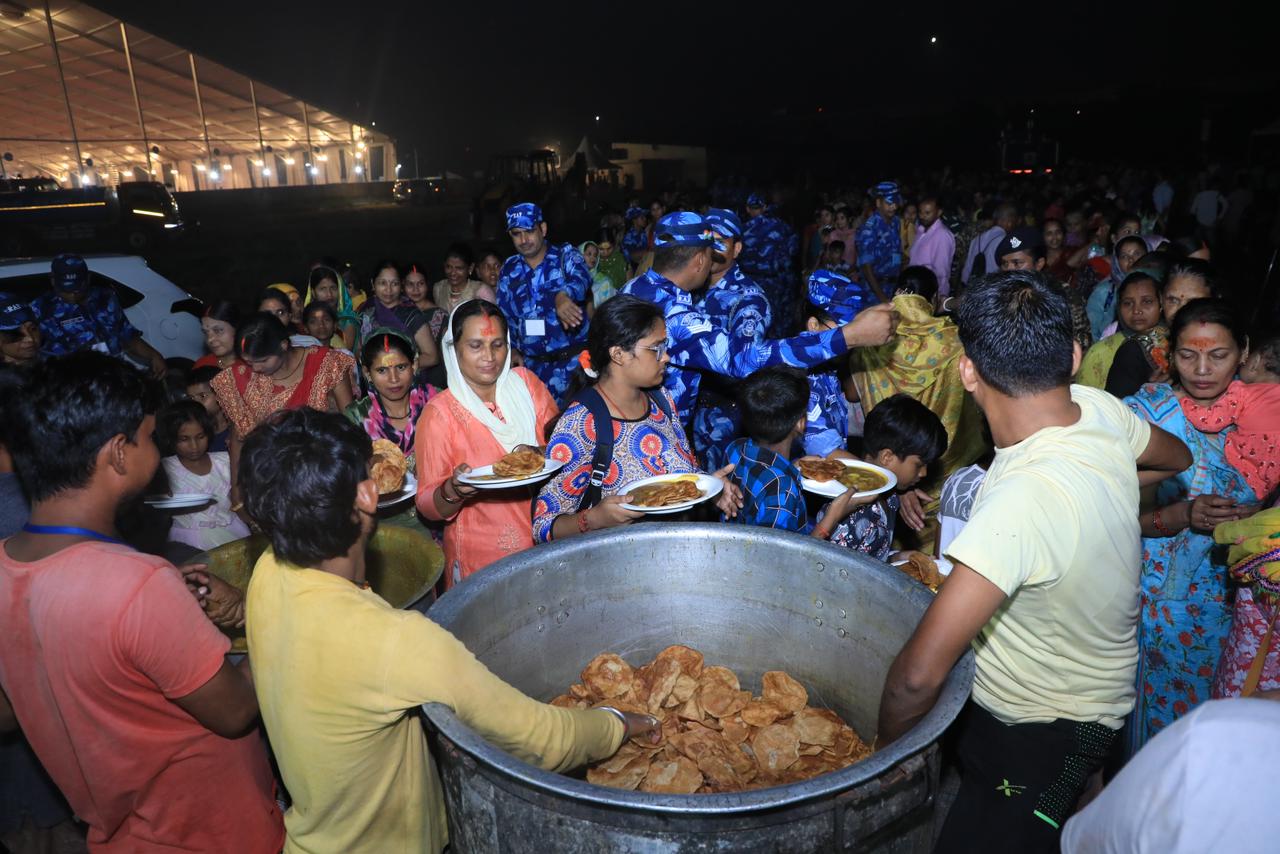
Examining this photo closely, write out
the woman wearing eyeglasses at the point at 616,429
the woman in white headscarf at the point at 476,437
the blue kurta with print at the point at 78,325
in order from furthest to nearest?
the blue kurta with print at the point at 78,325 → the woman in white headscarf at the point at 476,437 → the woman wearing eyeglasses at the point at 616,429

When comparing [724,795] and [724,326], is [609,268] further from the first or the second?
[724,795]

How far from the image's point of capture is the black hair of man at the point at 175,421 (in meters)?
4.03

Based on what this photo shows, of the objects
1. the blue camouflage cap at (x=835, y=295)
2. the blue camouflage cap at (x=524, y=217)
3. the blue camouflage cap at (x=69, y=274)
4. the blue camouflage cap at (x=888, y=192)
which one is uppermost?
Answer: the blue camouflage cap at (x=888, y=192)

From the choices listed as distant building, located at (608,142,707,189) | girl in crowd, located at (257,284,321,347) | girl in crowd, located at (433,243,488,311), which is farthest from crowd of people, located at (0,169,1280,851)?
distant building, located at (608,142,707,189)

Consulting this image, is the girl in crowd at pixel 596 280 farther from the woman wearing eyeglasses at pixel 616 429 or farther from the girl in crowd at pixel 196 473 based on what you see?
the woman wearing eyeglasses at pixel 616 429

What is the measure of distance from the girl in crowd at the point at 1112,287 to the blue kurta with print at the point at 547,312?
13.5 ft

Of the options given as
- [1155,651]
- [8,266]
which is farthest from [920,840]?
[8,266]

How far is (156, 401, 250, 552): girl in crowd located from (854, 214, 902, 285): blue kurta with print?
737 cm

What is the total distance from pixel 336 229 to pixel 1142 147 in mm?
28557

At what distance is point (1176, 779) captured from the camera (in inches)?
49.3

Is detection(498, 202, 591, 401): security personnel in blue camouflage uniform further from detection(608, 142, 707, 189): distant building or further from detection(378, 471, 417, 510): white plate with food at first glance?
detection(608, 142, 707, 189): distant building

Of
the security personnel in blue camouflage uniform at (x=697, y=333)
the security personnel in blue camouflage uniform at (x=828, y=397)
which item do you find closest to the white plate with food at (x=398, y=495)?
the security personnel in blue camouflage uniform at (x=697, y=333)

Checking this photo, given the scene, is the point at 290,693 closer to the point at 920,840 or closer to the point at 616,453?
the point at 920,840

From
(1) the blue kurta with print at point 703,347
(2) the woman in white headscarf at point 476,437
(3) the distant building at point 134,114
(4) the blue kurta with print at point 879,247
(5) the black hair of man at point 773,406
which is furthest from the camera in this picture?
(3) the distant building at point 134,114
